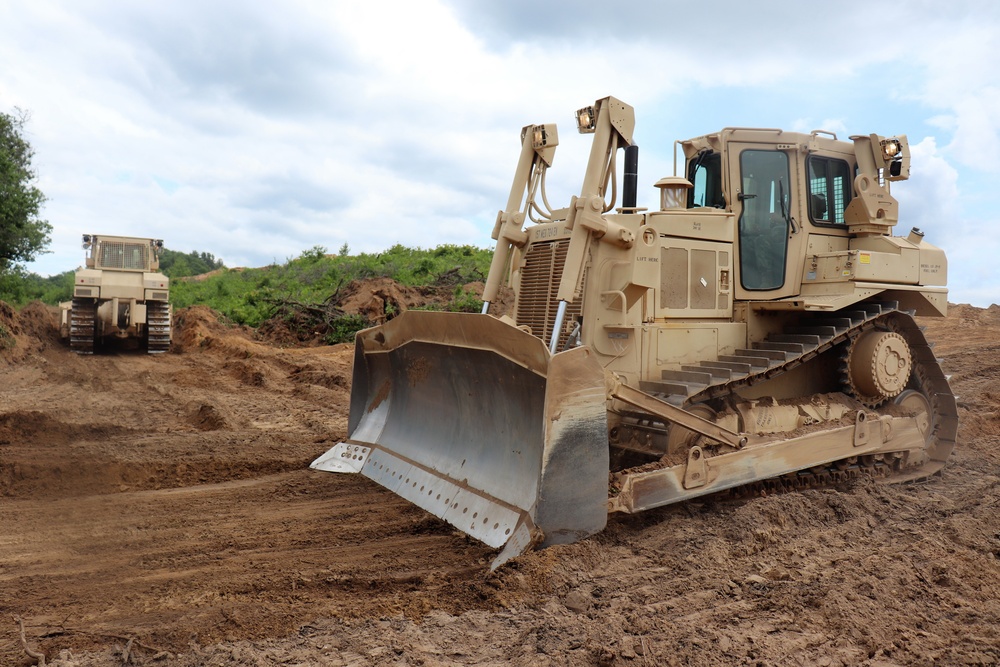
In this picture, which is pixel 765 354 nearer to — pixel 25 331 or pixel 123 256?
pixel 123 256

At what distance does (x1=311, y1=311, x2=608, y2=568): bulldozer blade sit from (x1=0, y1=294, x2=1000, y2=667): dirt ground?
21cm

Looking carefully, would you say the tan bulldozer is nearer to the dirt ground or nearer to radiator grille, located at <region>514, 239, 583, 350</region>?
radiator grille, located at <region>514, 239, 583, 350</region>

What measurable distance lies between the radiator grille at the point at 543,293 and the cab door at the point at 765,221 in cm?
163

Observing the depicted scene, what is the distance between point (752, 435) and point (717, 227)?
6.01 ft

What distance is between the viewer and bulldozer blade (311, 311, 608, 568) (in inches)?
179

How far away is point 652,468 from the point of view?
5270mm

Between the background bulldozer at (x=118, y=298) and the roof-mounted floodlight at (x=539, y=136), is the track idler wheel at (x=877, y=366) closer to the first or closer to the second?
the roof-mounted floodlight at (x=539, y=136)

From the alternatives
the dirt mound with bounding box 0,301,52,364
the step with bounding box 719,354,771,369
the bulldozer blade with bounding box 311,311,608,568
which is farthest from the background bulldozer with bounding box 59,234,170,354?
the step with bounding box 719,354,771,369

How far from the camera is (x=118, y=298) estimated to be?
18.2 m

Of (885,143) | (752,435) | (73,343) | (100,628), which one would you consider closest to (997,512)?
(752,435)

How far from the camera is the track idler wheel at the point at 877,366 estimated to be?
673cm

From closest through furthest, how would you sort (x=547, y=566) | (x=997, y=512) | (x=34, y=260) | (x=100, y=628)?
(x=100, y=628) → (x=547, y=566) → (x=997, y=512) → (x=34, y=260)

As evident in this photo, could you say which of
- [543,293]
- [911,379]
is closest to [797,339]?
[911,379]

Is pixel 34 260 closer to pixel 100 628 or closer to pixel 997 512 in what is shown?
pixel 100 628
